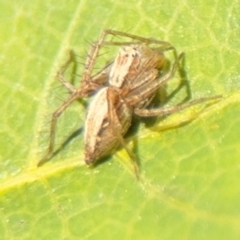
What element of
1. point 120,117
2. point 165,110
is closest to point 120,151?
point 120,117

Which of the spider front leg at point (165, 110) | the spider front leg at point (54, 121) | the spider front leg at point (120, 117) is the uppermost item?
→ the spider front leg at point (165, 110)

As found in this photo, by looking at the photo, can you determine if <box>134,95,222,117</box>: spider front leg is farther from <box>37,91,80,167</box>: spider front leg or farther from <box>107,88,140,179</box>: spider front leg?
<box>37,91,80,167</box>: spider front leg

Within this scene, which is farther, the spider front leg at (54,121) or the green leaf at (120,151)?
the spider front leg at (54,121)

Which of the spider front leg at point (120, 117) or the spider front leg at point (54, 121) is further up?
the spider front leg at point (120, 117)

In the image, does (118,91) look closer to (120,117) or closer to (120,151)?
(120,117)

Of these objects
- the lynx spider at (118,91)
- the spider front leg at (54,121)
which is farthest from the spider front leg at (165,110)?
the spider front leg at (54,121)

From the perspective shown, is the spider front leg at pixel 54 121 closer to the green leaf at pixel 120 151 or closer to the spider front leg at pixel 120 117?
the green leaf at pixel 120 151

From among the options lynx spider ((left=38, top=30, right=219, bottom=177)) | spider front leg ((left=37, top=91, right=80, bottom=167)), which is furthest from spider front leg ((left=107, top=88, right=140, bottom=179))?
spider front leg ((left=37, top=91, right=80, bottom=167))
